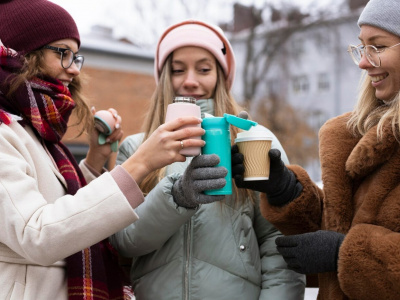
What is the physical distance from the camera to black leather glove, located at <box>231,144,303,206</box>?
2457 mm

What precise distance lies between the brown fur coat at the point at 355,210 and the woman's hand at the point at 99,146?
1.00 metres

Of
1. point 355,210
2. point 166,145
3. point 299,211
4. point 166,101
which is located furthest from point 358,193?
point 166,101

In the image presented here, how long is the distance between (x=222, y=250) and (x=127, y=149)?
0.75 m

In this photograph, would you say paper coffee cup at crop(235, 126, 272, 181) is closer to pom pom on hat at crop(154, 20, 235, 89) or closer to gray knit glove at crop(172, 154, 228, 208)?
gray knit glove at crop(172, 154, 228, 208)

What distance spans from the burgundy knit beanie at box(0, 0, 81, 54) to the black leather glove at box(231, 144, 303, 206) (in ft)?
3.30

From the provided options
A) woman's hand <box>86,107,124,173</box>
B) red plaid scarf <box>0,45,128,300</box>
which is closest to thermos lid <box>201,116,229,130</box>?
red plaid scarf <box>0,45,128,300</box>

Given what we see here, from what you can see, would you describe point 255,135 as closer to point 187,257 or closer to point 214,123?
point 214,123

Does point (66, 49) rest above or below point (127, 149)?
above

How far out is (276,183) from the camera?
256 cm

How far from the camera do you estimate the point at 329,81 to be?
27812mm

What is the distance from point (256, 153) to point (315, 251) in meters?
0.49

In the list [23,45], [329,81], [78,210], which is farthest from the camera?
[329,81]

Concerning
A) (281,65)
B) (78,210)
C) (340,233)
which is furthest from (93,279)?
(281,65)

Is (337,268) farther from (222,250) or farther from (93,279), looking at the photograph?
(93,279)
